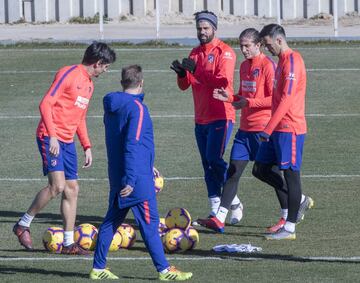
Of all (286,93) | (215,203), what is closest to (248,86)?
(286,93)

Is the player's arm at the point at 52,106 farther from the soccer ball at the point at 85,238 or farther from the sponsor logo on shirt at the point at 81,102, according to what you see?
the soccer ball at the point at 85,238

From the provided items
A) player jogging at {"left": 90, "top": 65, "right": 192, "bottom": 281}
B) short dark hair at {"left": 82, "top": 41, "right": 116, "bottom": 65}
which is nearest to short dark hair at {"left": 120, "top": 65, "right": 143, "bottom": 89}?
player jogging at {"left": 90, "top": 65, "right": 192, "bottom": 281}

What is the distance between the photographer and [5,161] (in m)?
17.3

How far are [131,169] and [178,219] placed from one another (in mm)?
2285

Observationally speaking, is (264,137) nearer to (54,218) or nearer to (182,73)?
(182,73)

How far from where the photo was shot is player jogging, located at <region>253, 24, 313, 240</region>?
39.3 ft

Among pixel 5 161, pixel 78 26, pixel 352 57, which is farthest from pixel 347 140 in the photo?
pixel 78 26

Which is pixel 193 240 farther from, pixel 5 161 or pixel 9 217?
pixel 5 161

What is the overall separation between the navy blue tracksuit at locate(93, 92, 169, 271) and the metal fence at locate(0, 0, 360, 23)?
2631cm

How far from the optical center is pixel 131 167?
33.6ft

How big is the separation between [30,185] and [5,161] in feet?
6.03

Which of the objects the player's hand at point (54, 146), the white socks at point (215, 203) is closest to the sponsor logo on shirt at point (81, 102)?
the player's hand at point (54, 146)

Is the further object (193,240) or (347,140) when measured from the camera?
(347,140)

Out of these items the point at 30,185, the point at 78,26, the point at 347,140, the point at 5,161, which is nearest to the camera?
the point at 30,185
